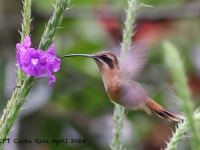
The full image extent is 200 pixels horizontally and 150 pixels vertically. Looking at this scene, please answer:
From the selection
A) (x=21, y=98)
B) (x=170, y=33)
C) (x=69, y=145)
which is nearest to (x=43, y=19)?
(x=69, y=145)

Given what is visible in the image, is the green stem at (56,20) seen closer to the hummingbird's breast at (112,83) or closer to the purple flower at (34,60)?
the purple flower at (34,60)

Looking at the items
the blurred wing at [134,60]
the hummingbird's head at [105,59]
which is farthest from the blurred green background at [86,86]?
the hummingbird's head at [105,59]

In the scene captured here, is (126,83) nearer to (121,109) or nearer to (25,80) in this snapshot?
(121,109)

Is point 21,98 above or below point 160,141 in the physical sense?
below

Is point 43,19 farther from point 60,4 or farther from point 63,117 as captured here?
point 60,4

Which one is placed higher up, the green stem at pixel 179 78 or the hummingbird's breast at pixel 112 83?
the hummingbird's breast at pixel 112 83

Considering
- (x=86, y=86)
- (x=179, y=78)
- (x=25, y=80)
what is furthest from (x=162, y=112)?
(x=86, y=86)

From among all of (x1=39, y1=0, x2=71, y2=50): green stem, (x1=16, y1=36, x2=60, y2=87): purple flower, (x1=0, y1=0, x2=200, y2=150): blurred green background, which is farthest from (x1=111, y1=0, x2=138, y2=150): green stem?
(x1=0, y1=0, x2=200, y2=150): blurred green background
